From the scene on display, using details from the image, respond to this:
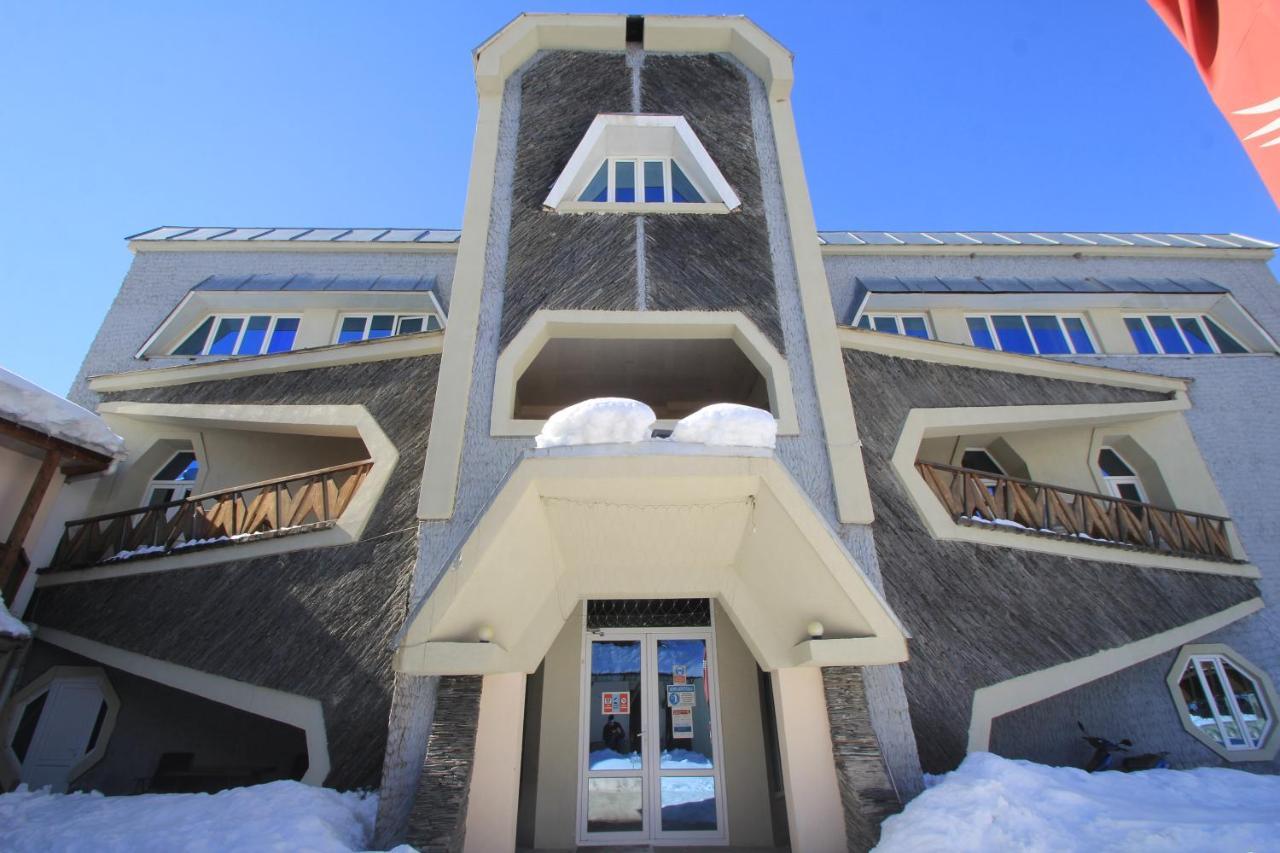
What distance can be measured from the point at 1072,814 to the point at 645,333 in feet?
19.3

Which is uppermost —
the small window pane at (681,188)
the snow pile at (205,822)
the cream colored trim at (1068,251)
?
the cream colored trim at (1068,251)

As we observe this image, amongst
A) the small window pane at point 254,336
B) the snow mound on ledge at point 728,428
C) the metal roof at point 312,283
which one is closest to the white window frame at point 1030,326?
the snow mound on ledge at point 728,428

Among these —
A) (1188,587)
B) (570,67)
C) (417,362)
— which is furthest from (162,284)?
(1188,587)

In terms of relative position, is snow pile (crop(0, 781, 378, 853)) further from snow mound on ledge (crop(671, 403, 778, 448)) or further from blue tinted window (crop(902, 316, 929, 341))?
blue tinted window (crop(902, 316, 929, 341))

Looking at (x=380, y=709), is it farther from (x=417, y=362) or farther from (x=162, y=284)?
(x=162, y=284)

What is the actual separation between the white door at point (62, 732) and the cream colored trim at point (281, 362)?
4691 millimetres

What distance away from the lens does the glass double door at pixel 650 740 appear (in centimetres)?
711

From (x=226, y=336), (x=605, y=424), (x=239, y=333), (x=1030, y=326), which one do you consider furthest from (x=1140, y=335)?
(x=226, y=336)

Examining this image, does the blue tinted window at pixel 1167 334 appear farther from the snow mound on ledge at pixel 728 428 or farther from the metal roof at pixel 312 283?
the metal roof at pixel 312 283

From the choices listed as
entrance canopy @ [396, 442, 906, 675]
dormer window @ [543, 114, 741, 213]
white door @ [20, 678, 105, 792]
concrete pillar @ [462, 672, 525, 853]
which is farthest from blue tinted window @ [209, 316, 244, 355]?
concrete pillar @ [462, 672, 525, 853]

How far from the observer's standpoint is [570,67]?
34.4 ft

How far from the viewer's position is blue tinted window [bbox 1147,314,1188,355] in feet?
44.7

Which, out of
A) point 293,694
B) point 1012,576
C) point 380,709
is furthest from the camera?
point 1012,576

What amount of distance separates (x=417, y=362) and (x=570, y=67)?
538 centimetres
